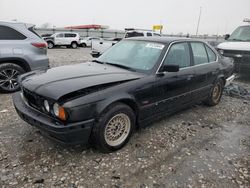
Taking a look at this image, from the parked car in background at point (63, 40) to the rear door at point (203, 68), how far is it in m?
20.6

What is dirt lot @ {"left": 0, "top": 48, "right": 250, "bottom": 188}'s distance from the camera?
105 inches

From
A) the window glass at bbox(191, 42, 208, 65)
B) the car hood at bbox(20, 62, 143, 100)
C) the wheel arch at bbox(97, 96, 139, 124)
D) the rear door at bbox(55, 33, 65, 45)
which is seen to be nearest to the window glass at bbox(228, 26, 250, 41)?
the window glass at bbox(191, 42, 208, 65)

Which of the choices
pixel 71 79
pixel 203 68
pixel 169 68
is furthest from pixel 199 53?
pixel 71 79

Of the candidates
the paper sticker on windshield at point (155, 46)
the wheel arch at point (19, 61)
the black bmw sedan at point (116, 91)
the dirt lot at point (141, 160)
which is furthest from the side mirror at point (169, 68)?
the wheel arch at point (19, 61)

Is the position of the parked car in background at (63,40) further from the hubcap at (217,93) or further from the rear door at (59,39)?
the hubcap at (217,93)

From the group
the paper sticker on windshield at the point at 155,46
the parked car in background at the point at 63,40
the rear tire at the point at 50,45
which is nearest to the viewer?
the paper sticker on windshield at the point at 155,46

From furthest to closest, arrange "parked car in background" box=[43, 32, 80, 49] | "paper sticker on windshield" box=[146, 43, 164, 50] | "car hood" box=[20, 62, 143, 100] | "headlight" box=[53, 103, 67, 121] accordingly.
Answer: "parked car in background" box=[43, 32, 80, 49] < "paper sticker on windshield" box=[146, 43, 164, 50] < "car hood" box=[20, 62, 143, 100] < "headlight" box=[53, 103, 67, 121]

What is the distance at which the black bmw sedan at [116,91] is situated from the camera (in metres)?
2.69

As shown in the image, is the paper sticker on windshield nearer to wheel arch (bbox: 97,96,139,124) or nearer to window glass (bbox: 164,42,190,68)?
window glass (bbox: 164,42,190,68)

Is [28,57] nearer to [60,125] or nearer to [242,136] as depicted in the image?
[60,125]

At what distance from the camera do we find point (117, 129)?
3.26 metres

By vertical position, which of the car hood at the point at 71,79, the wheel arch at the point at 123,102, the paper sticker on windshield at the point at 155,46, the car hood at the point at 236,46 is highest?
the paper sticker on windshield at the point at 155,46

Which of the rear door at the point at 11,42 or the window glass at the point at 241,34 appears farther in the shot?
the window glass at the point at 241,34

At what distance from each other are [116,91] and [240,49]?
6698 millimetres
